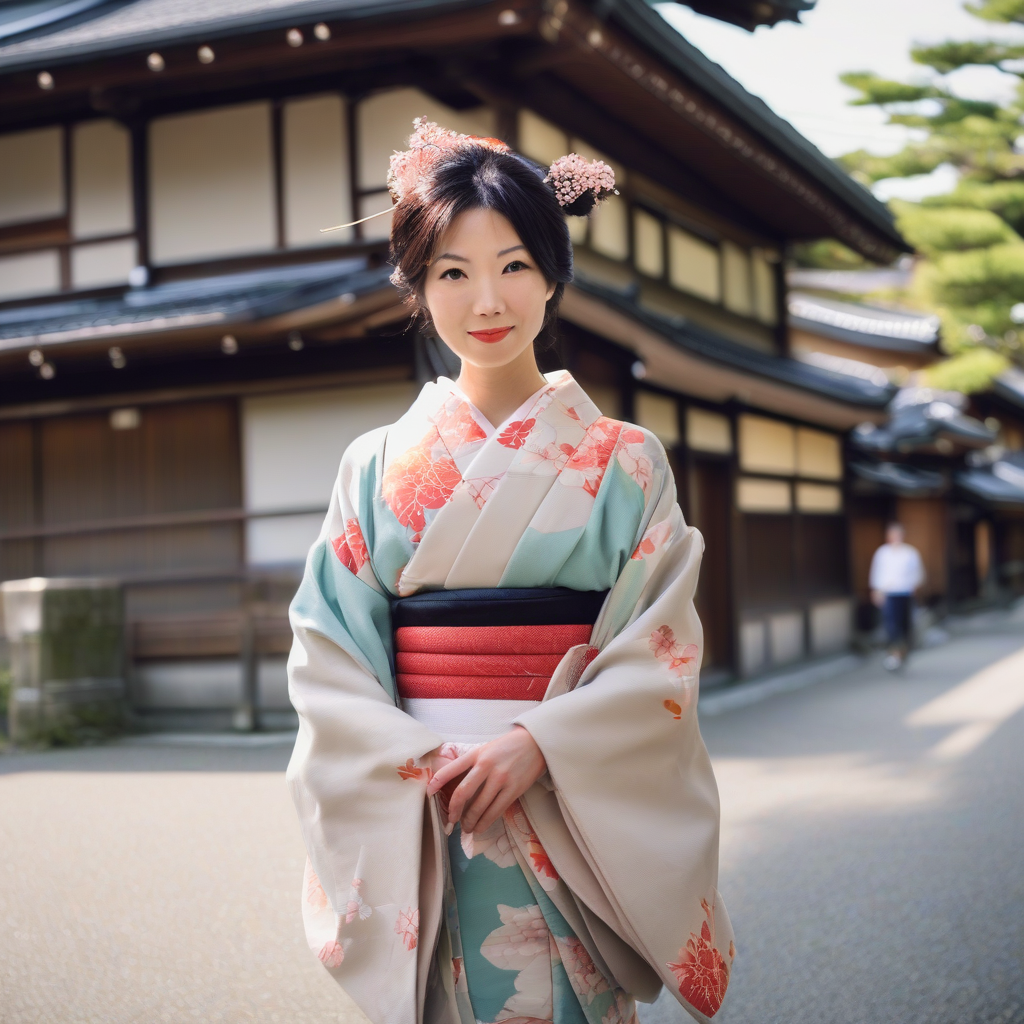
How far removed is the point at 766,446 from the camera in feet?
43.8

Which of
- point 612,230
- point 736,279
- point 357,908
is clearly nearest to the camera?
point 357,908

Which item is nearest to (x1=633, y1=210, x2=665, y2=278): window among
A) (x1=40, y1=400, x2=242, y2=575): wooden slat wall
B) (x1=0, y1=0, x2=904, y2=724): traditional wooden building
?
(x1=0, y1=0, x2=904, y2=724): traditional wooden building

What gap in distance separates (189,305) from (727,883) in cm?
619

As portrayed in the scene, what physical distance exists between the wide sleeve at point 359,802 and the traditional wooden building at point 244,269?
5.79m

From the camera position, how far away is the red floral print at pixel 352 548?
2064 millimetres

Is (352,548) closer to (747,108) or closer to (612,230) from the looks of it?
(612,230)

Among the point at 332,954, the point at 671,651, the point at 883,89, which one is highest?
the point at 883,89

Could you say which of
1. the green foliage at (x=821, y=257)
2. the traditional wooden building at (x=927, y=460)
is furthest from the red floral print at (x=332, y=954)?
the green foliage at (x=821, y=257)

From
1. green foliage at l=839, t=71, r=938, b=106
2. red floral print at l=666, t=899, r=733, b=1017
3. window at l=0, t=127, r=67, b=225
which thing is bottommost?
red floral print at l=666, t=899, r=733, b=1017

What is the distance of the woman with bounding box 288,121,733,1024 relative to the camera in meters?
1.93

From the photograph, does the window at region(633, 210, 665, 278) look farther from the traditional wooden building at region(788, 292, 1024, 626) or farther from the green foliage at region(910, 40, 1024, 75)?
the green foliage at region(910, 40, 1024, 75)

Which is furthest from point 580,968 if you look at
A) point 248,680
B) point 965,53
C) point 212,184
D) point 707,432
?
point 965,53

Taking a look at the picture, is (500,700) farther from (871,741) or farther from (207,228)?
(207,228)

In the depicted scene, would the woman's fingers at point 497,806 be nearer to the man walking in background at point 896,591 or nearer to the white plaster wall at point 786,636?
the white plaster wall at point 786,636
